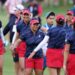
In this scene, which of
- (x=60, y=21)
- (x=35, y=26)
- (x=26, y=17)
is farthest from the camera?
(x=26, y=17)

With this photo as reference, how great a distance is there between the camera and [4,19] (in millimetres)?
37406

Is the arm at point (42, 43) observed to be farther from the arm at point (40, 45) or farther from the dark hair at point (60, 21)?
the dark hair at point (60, 21)

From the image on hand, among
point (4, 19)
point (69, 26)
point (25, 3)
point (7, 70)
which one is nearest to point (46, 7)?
point (25, 3)

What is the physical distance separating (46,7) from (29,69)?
32.3 m

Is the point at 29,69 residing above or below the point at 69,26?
below

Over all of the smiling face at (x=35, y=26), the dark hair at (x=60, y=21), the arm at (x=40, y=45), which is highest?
the dark hair at (x=60, y=21)

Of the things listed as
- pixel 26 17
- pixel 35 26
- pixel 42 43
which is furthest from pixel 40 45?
pixel 26 17

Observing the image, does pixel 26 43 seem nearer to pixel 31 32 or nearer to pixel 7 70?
pixel 31 32

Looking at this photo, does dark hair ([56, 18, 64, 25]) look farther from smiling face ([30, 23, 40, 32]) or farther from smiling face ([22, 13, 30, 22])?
smiling face ([22, 13, 30, 22])

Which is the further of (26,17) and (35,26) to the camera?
(26,17)

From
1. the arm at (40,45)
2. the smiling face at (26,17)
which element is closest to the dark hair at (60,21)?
the arm at (40,45)

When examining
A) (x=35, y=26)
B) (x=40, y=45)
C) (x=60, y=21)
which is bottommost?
(x=40, y=45)

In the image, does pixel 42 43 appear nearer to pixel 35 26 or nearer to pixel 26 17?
pixel 35 26

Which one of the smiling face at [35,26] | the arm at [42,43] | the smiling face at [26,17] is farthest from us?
the smiling face at [26,17]
